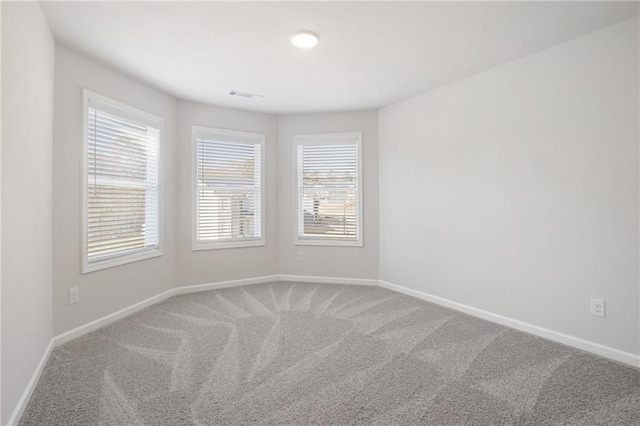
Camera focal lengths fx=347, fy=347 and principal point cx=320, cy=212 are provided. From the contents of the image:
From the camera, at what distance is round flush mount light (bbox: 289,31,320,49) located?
2.60m

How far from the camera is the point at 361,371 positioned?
7.66 feet

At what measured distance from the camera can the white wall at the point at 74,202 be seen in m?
2.79

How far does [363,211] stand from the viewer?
4.79 m

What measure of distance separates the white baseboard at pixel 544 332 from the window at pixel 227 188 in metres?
2.42

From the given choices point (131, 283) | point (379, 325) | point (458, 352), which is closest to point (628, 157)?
point (458, 352)

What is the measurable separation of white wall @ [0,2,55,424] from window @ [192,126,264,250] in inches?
76.3

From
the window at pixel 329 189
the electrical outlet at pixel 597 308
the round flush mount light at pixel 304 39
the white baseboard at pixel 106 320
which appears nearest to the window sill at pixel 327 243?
the window at pixel 329 189

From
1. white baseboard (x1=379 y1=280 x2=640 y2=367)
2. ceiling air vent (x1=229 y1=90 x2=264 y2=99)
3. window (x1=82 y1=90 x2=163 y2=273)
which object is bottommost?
white baseboard (x1=379 y1=280 x2=640 y2=367)

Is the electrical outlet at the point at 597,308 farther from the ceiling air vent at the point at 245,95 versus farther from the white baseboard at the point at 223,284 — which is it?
the ceiling air vent at the point at 245,95

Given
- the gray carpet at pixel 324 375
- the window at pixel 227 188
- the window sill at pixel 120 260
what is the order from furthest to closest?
the window at pixel 227 188
the window sill at pixel 120 260
the gray carpet at pixel 324 375

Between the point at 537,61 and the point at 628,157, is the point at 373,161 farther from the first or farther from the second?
the point at 628,157

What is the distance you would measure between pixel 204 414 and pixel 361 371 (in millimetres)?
1015

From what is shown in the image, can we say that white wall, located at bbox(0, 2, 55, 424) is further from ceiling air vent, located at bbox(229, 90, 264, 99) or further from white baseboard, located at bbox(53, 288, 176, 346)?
ceiling air vent, located at bbox(229, 90, 264, 99)

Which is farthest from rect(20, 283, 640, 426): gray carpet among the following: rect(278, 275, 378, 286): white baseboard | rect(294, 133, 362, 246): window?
rect(294, 133, 362, 246): window
